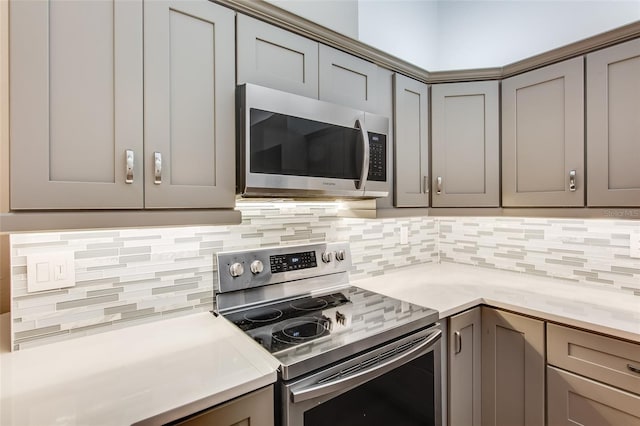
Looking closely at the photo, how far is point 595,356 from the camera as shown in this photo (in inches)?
50.8

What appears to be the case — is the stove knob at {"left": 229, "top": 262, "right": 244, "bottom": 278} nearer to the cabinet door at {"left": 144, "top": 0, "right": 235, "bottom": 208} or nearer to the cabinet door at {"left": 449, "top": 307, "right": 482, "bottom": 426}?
the cabinet door at {"left": 144, "top": 0, "right": 235, "bottom": 208}

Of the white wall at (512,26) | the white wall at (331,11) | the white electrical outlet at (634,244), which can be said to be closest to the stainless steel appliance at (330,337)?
the white electrical outlet at (634,244)

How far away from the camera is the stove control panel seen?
1433 millimetres

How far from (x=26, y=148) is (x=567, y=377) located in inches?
79.6

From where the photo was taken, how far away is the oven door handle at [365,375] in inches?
38.3

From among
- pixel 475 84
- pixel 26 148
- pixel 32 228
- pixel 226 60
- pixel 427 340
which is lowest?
pixel 427 340

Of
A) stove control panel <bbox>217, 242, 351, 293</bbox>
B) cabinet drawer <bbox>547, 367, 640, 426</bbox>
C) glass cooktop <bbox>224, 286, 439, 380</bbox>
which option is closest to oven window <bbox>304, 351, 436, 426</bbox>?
glass cooktop <bbox>224, 286, 439, 380</bbox>

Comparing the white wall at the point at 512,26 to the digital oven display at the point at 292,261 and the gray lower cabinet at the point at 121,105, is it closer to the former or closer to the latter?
the digital oven display at the point at 292,261

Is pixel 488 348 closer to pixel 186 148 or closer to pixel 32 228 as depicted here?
pixel 186 148

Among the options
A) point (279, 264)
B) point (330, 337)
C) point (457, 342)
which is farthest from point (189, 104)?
point (457, 342)

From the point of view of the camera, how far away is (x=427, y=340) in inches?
52.4

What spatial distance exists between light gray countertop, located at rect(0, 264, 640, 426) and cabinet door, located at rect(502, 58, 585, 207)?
0.54 m

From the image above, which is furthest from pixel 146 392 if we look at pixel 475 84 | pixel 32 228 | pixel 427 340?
pixel 475 84

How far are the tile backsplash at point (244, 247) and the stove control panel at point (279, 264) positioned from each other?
6cm
